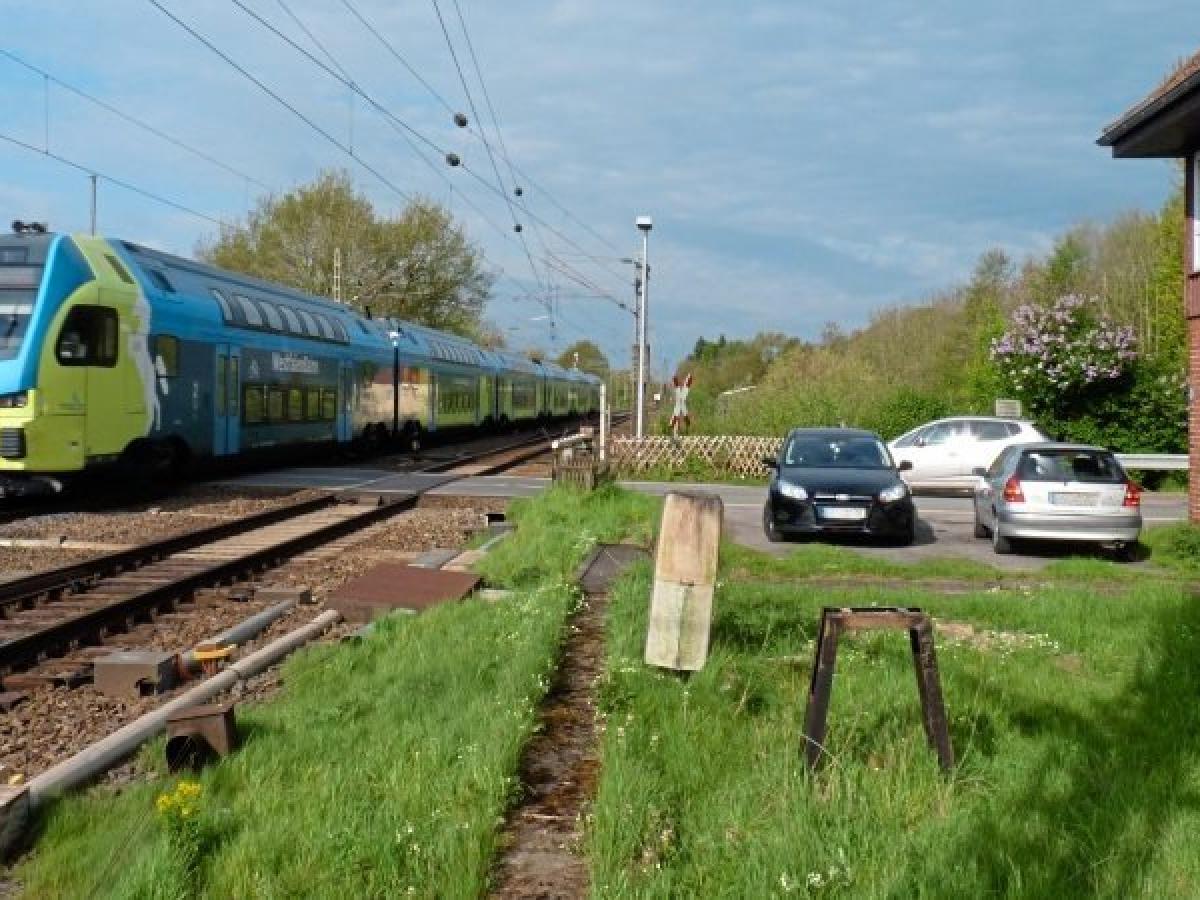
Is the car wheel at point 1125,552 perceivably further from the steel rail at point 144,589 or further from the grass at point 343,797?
the steel rail at point 144,589

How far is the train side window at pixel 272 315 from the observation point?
2341 cm

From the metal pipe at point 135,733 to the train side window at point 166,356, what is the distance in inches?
432

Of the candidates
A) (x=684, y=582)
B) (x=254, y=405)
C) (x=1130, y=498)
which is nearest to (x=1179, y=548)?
(x=1130, y=498)

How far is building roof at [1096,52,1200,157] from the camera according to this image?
1437 centimetres

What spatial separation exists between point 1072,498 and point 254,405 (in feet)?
47.9

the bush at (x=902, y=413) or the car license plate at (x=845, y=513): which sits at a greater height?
the bush at (x=902, y=413)

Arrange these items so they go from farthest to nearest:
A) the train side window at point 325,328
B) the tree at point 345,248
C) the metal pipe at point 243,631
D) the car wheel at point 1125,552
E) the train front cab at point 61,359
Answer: the tree at point 345,248
the train side window at point 325,328
the train front cab at point 61,359
the car wheel at point 1125,552
the metal pipe at point 243,631

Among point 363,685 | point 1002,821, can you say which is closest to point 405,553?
point 363,685

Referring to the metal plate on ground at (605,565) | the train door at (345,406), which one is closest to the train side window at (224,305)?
the train door at (345,406)

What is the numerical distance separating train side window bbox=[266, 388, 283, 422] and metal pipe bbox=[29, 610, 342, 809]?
15.5 m

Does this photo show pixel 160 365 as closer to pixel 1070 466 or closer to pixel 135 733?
pixel 1070 466

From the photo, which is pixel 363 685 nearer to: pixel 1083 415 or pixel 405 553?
pixel 405 553

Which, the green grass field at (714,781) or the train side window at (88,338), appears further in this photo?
the train side window at (88,338)

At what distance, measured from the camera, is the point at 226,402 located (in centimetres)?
2139
